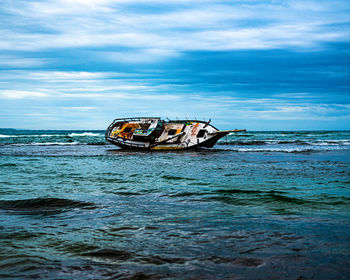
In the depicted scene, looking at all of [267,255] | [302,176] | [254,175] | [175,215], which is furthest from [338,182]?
[267,255]

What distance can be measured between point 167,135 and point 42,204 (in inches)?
1008

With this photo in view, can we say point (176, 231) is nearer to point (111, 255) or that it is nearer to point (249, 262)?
point (111, 255)

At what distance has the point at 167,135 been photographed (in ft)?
111

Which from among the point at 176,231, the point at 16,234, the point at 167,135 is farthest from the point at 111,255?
the point at 167,135

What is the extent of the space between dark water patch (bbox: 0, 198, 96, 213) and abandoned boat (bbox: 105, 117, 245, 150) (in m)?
24.2

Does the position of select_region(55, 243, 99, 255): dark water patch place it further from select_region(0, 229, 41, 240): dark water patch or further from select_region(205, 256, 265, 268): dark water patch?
select_region(205, 256, 265, 268): dark water patch

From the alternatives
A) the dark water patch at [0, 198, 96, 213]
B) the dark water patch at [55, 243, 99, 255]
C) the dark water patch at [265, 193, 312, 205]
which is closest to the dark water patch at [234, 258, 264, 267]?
the dark water patch at [55, 243, 99, 255]

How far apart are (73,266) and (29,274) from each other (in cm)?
53

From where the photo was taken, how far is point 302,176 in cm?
1362

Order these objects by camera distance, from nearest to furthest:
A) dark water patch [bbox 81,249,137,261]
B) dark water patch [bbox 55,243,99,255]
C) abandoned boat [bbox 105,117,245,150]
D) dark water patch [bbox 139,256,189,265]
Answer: dark water patch [bbox 139,256,189,265], dark water patch [bbox 81,249,137,261], dark water patch [bbox 55,243,99,255], abandoned boat [bbox 105,117,245,150]

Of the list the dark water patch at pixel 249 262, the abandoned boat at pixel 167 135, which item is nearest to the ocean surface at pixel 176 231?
the dark water patch at pixel 249 262

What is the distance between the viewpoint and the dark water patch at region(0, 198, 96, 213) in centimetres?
795

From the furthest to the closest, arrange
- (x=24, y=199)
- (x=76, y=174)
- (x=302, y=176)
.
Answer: (x=76, y=174) < (x=302, y=176) < (x=24, y=199)

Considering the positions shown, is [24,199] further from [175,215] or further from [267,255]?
[267,255]
